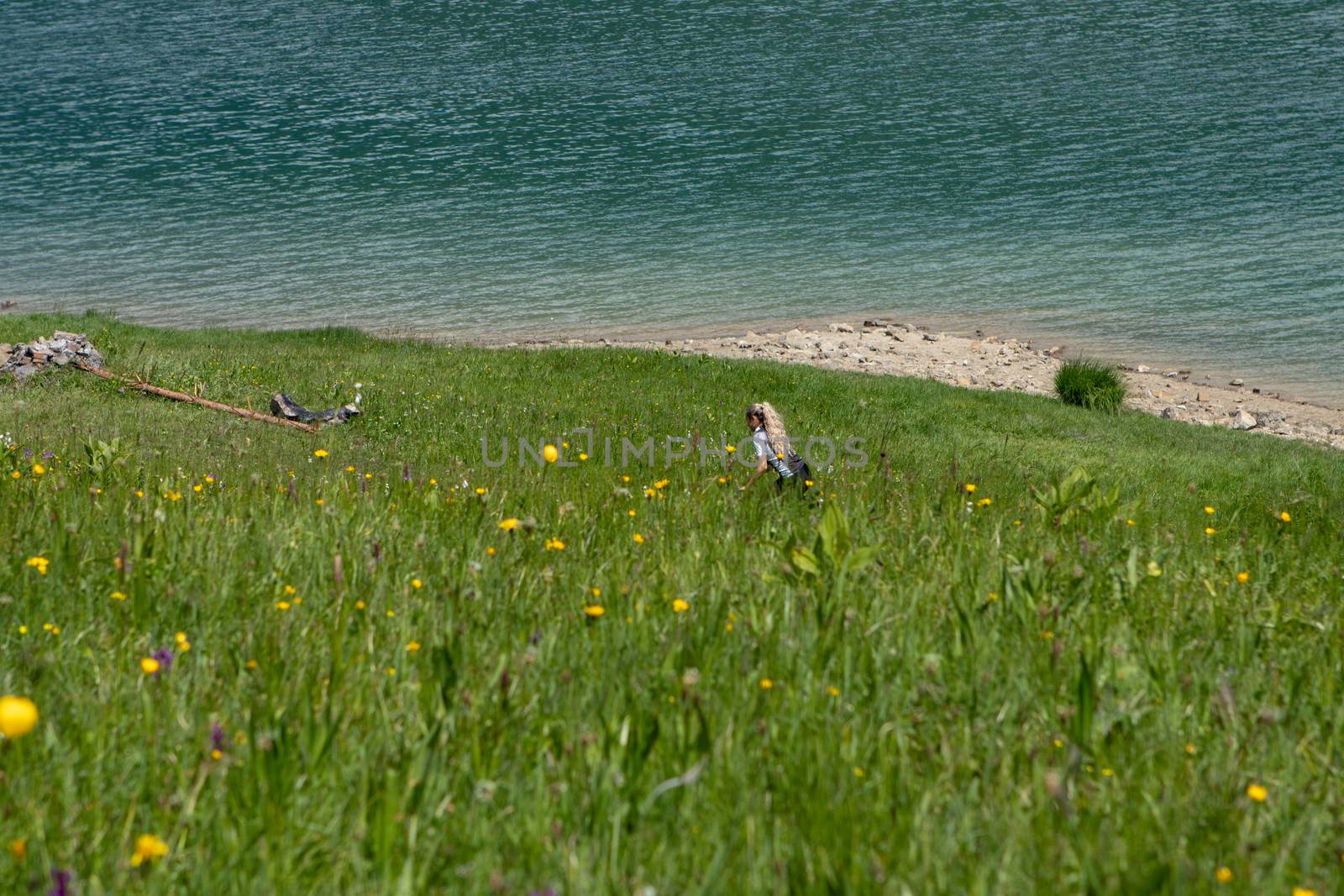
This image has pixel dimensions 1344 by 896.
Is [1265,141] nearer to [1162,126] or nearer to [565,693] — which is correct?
[1162,126]

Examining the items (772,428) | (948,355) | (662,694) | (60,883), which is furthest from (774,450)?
(948,355)

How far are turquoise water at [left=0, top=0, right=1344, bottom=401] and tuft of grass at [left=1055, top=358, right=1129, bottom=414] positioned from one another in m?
5.17

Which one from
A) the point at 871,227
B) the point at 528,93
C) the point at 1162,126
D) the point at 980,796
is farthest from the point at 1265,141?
the point at 980,796

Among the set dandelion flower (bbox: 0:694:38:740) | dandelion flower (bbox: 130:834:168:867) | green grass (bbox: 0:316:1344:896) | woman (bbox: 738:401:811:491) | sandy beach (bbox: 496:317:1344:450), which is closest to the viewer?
dandelion flower (bbox: 0:694:38:740)

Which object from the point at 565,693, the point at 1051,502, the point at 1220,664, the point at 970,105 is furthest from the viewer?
the point at 970,105

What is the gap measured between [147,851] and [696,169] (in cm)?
4410

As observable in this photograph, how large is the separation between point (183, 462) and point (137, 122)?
57006 millimetres

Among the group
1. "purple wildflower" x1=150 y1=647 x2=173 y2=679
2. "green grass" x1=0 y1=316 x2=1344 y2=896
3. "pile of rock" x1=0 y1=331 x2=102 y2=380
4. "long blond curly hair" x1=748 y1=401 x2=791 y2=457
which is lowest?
"green grass" x1=0 y1=316 x2=1344 y2=896

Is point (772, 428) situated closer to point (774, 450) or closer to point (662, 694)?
point (774, 450)

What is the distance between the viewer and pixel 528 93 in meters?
59.2

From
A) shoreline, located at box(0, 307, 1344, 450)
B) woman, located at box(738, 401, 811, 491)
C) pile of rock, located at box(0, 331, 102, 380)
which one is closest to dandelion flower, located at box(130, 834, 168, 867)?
woman, located at box(738, 401, 811, 491)

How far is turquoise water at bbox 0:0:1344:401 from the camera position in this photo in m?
28.8

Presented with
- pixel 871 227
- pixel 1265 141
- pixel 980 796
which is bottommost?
pixel 980 796

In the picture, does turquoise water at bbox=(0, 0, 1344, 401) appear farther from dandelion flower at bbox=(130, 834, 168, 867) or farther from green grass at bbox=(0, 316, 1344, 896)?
dandelion flower at bbox=(130, 834, 168, 867)
